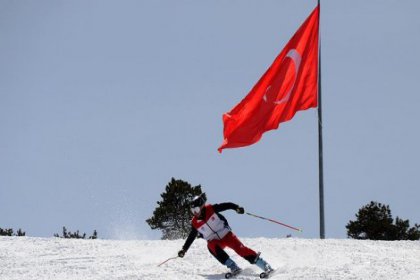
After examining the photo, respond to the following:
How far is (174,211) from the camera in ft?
158

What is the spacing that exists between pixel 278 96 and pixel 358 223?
29.6 metres

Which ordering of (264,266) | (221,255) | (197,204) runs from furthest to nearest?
1. (197,204)
2. (221,255)
3. (264,266)

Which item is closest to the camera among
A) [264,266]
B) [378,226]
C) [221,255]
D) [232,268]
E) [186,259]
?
[264,266]

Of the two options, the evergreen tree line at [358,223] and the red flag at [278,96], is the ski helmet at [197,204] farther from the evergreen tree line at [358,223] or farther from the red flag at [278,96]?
the evergreen tree line at [358,223]

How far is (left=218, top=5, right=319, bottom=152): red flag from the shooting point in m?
17.8

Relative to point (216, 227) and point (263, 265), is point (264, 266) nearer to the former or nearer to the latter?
point (263, 265)

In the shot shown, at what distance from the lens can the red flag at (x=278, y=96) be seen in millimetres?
17752

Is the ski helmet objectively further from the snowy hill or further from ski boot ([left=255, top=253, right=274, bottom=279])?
ski boot ([left=255, top=253, right=274, bottom=279])

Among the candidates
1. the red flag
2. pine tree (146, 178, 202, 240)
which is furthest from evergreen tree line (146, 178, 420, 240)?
the red flag

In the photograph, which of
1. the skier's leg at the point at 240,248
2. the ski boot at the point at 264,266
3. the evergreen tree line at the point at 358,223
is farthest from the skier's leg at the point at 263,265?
the evergreen tree line at the point at 358,223

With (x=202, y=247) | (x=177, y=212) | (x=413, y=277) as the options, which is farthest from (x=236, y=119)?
(x=177, y=212)

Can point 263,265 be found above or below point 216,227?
below

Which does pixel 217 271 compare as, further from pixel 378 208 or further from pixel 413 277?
pixel 378 208

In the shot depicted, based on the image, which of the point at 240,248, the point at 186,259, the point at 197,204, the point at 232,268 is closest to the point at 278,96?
the point at 186,259
